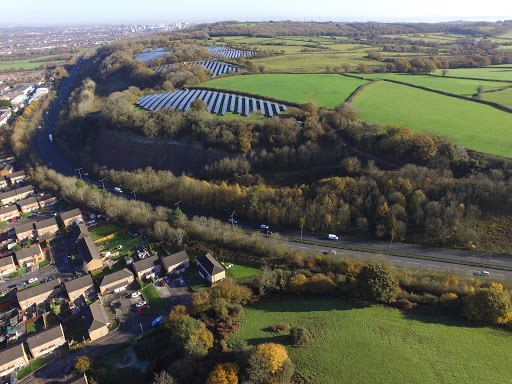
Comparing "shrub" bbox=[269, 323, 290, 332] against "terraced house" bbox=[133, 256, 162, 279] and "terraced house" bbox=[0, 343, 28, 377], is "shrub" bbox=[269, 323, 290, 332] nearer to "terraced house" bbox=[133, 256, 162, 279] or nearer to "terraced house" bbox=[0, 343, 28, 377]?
"terraced house" bbox=[133, 256, 162, 279]

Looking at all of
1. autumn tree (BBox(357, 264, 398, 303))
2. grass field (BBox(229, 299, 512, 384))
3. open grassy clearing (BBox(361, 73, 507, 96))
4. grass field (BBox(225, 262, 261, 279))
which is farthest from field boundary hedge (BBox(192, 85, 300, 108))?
grass field (BBox(229, 299, 512, 384))

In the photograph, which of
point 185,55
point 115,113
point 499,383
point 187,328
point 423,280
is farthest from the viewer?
point 185,55

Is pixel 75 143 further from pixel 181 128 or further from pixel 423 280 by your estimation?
pixel 423 280

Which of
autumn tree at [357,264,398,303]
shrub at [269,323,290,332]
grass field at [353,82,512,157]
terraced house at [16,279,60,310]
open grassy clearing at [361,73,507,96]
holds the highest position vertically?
open grassy clearing at [361,73,507,96]

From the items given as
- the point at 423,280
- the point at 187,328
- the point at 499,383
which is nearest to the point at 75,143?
the point at 187,328

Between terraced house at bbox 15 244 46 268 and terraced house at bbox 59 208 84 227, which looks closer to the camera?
terraced house at bbox 15 244 46 268

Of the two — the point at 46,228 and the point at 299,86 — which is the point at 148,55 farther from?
the point at 46,228
